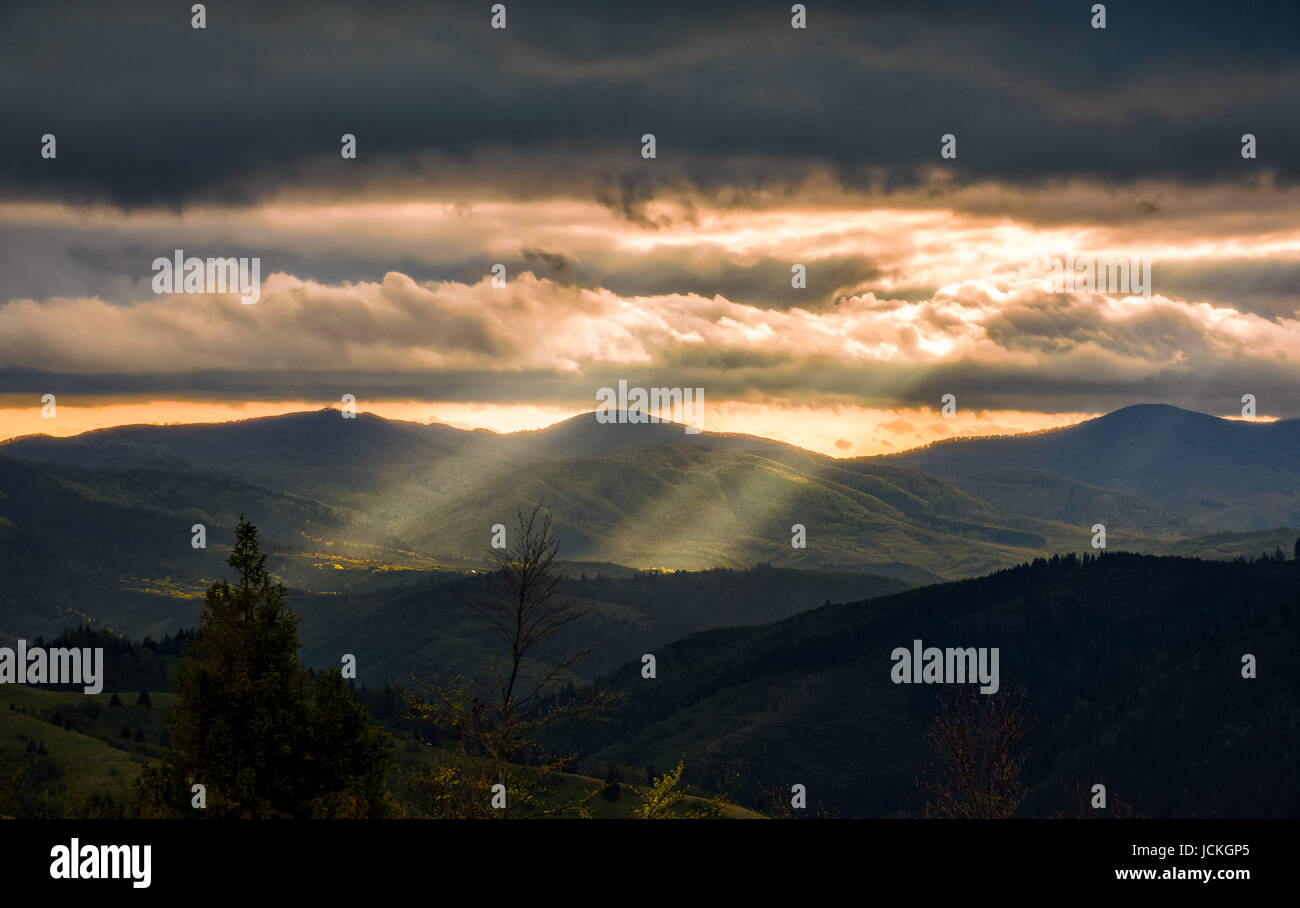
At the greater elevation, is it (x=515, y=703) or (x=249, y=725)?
(x=515, y=703)

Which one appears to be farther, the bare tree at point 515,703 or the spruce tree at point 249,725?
the bare tree at point 515,703

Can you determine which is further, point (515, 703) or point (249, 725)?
point (515, 703)

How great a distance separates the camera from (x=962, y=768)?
7331cm

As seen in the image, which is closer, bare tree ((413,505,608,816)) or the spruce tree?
the spruce tree
